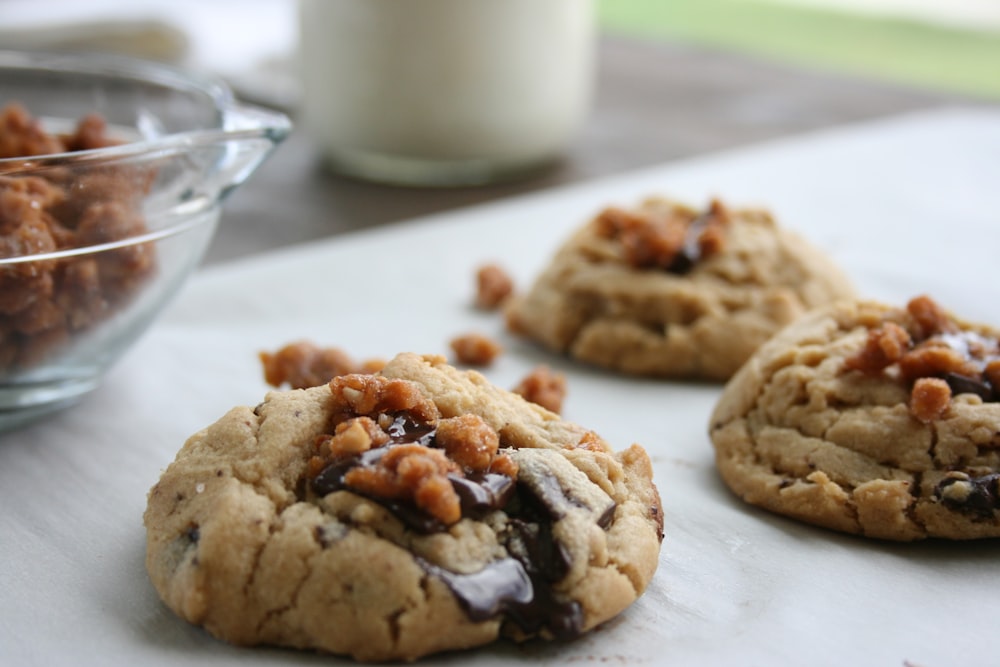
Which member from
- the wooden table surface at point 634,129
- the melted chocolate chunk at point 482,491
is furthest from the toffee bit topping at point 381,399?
A: the wooden table surface at point 634,129

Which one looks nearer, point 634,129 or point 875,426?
point 875,426

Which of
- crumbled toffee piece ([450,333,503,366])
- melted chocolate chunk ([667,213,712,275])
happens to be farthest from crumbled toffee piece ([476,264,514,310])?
melted chocolate chunk ([667,213,712,275])

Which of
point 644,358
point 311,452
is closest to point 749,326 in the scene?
point 644,358

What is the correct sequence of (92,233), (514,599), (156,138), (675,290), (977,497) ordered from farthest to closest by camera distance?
(156,138), (675,290), (92,233), (977,497), (514,599)

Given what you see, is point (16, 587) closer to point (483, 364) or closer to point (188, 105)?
point (483, 364)

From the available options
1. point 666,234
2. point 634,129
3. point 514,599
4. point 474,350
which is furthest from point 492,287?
point 634,129

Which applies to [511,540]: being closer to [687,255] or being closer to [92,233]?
[92,233]
